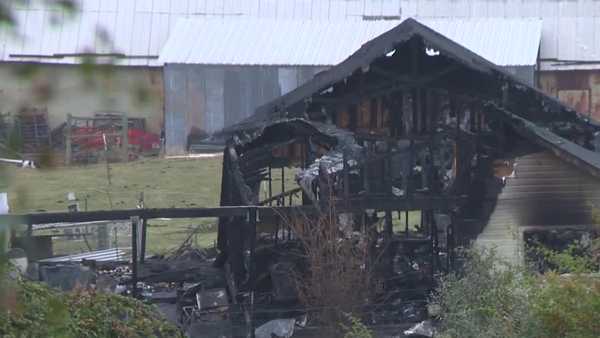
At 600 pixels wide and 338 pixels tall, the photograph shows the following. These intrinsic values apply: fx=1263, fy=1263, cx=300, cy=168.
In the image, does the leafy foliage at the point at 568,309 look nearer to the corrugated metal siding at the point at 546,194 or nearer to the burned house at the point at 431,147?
the burned house at the point at 431,147

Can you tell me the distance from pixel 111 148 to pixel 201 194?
5.79 meters

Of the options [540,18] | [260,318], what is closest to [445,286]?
[260,318]

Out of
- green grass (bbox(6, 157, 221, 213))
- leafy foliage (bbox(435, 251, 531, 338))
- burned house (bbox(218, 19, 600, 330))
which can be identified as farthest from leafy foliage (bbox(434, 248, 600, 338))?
green grass (bbox(6, 157, 221, 213))

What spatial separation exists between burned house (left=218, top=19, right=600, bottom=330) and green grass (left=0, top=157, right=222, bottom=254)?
727 cm

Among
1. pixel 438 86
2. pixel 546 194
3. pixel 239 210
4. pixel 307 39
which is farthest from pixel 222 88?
pixel 239 210

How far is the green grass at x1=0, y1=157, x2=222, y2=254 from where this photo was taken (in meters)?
29.5

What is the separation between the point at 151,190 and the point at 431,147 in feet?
47.7

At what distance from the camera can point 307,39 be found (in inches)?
1657

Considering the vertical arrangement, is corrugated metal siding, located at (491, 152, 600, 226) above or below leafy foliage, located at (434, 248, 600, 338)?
above

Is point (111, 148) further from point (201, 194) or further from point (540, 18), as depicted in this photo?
point (540, 18)

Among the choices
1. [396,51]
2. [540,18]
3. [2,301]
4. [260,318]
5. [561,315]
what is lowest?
[260,318]

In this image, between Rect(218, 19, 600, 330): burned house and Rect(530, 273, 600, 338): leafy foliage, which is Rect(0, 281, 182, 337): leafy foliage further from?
Rect(218, 19, 600, 330): burned house

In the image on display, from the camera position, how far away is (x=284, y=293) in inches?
763

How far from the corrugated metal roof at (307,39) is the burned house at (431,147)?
61.6 ft
